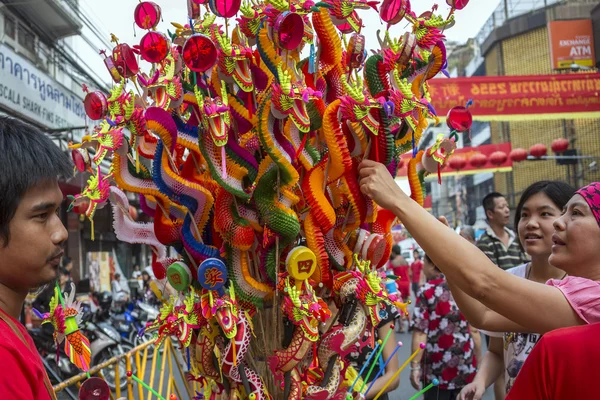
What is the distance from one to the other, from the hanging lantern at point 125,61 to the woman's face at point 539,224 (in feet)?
4.74

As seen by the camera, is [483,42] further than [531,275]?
Yes

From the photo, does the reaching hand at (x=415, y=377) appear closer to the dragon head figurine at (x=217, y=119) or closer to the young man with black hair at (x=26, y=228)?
the dragon head figurine at (x=217, y=119)

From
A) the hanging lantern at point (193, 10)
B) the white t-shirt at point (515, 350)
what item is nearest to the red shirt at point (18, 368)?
the hanging lantern at point (193, 10)

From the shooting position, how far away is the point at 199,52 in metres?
1.36

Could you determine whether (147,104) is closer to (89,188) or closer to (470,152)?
(89,188)

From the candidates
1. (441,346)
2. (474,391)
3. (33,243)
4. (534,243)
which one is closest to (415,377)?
(441,346)

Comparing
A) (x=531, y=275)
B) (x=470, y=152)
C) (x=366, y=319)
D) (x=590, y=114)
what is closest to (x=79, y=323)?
(x=366, y=319)

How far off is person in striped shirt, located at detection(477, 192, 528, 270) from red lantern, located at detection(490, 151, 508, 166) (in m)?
9.09

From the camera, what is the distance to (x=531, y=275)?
224 centimetres

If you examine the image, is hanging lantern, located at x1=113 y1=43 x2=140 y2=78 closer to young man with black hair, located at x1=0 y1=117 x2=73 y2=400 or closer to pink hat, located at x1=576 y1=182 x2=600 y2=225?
young man with black hair, located at x1=0 y1=117 x2=73 y2=400

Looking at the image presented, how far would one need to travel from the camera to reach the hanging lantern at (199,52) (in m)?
1.35

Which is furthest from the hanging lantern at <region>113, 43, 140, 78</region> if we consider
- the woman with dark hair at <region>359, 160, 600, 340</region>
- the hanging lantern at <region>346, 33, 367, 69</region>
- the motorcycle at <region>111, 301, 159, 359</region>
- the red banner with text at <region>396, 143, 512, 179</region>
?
the red banner with text at <region>396, 143, 512, 179</region>

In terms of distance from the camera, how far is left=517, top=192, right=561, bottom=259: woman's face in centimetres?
208

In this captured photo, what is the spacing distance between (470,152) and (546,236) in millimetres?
11584
